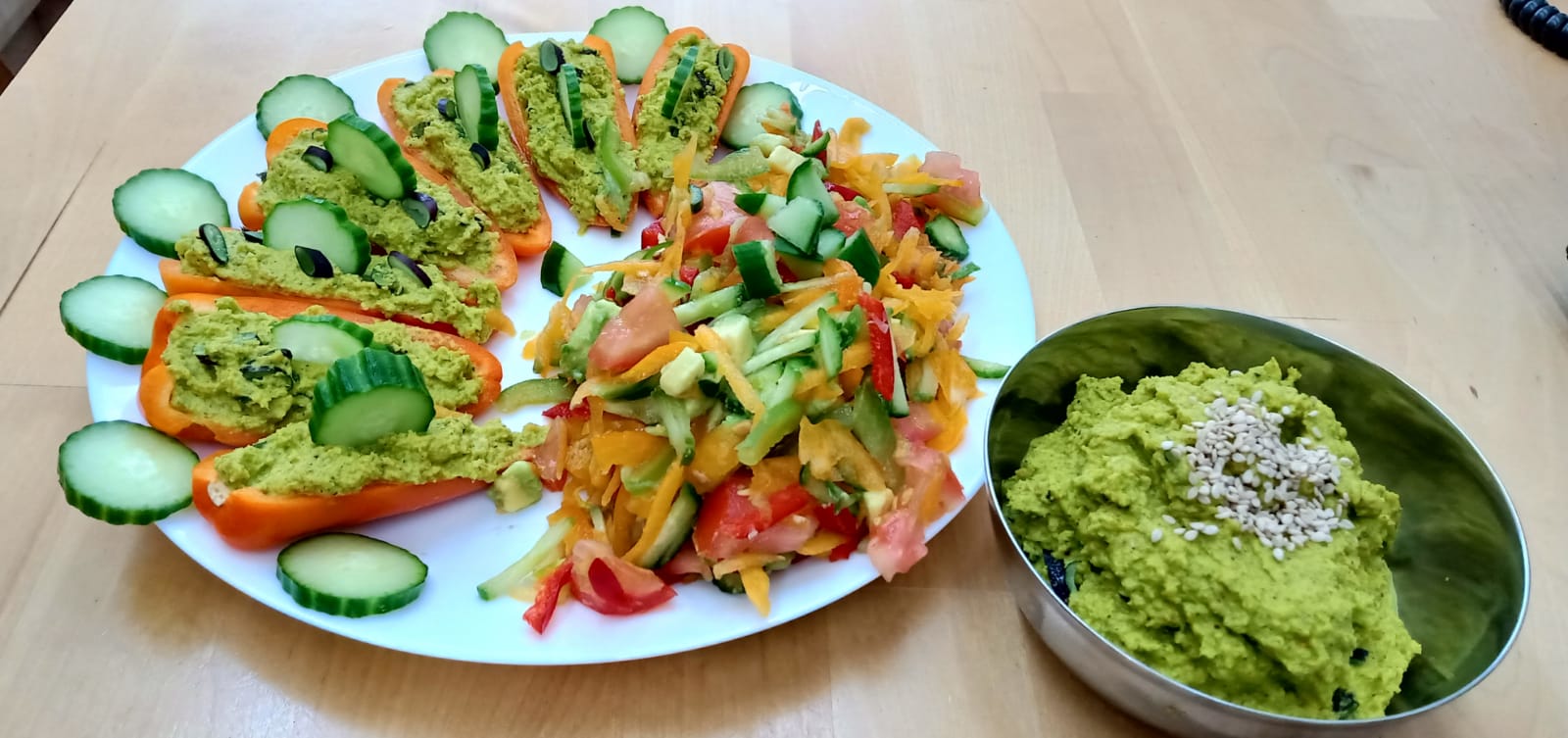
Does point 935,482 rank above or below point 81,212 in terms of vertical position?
below

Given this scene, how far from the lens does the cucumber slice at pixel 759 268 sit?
5.48 feet

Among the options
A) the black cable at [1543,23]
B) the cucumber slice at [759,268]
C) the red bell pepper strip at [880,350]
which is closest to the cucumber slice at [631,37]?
the cucumber slice at [759,268]

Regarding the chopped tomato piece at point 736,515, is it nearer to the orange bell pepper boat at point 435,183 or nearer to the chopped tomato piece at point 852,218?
the chopped tomato piece at point 852,218

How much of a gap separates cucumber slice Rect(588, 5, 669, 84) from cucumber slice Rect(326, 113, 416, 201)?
0.69 m

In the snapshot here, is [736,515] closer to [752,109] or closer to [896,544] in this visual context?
[896,544]

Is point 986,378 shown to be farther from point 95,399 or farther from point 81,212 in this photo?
point 81,212

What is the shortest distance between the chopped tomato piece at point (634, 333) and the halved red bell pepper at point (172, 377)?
0.93 feet

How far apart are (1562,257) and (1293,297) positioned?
30.4 inches

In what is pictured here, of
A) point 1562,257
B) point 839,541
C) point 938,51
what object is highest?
point 938,51

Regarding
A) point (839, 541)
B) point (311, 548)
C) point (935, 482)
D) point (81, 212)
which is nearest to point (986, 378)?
point (935, 482)

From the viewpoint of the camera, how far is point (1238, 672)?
1276 millimetres

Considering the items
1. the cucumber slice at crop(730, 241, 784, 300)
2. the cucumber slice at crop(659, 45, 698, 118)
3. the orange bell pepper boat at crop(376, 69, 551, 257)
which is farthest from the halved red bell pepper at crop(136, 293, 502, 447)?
the cucumber slice at crop(659, 45, 698, 118)

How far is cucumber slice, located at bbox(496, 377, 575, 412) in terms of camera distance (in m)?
1.77

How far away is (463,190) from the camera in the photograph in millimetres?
2098
